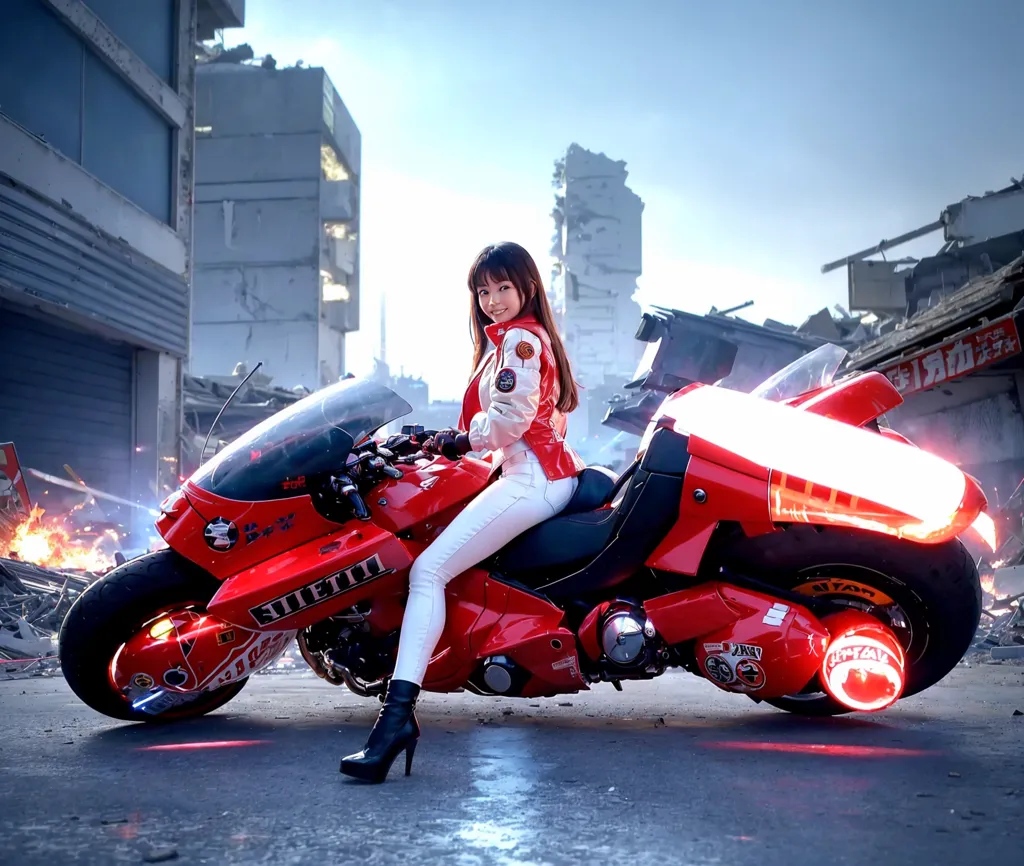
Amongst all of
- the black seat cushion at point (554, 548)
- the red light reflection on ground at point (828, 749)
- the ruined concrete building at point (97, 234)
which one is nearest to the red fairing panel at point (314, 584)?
the black seat cushion at point (554, 548)

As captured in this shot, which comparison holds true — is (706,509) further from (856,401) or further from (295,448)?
(295,448)

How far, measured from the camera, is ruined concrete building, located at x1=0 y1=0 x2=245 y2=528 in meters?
11.3

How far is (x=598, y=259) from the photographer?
8900cm

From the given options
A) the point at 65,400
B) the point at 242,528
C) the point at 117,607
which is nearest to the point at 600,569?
the point at 242,528

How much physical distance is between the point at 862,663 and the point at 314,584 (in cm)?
197

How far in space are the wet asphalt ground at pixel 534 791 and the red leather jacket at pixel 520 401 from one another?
41.4 inches

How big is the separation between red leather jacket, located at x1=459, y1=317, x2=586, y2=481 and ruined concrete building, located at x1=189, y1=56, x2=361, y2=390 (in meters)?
47.4

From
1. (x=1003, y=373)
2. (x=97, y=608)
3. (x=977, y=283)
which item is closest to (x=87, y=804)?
(x=97, y=608)

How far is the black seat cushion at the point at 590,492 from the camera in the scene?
3693mm

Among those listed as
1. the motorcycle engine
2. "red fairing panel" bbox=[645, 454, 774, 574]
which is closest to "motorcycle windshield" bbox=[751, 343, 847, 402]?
"red fairing panel" bbox=[645, 454, 774, 574]

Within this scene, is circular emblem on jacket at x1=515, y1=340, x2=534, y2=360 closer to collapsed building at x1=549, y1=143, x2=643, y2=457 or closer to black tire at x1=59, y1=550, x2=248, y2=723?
black tire at x1=59, y1=550, x2=248, y2=723

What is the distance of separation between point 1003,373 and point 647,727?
484 inches

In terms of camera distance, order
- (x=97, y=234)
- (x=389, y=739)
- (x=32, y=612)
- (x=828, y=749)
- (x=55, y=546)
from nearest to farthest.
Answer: (x=389, y=739) < (x=828, y=749) < (x=32, y=612) < (x=55, y=546) < (x=97, y=234)

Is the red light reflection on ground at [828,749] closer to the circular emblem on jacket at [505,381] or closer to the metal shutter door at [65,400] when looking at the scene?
the circular emblem on jacket at [505,381]
